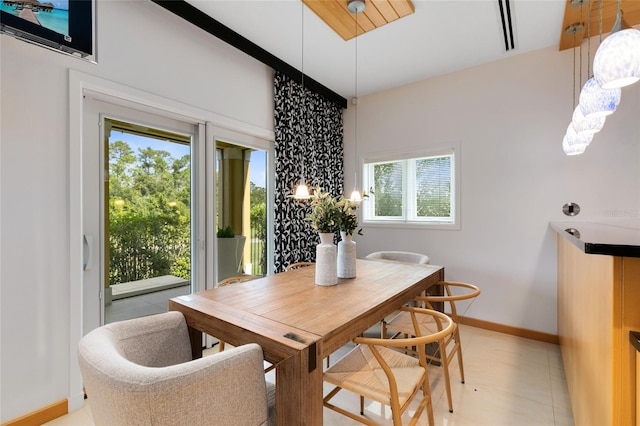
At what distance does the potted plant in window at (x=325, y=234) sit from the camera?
196 cm

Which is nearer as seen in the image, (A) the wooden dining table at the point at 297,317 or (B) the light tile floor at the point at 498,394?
(A) the wooden dining table at the point at 297,317

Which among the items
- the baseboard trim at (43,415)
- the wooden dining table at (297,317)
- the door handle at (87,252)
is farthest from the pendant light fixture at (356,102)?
the baseboard trim at (43,415)

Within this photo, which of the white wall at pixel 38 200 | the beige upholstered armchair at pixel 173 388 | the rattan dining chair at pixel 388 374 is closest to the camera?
the beige upholstered armchair at pixel 173 388

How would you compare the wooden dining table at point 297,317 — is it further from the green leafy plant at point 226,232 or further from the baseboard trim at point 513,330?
the baseboard trim at point 513,330

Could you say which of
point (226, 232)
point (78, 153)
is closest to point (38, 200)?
point (78, 153)

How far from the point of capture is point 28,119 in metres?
1.76

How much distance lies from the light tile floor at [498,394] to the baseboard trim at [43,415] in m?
0.04

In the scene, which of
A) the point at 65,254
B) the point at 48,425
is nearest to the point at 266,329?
the point at 65,254

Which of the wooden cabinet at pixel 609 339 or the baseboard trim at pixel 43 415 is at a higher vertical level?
the wooden cabinet at pixel 609 339

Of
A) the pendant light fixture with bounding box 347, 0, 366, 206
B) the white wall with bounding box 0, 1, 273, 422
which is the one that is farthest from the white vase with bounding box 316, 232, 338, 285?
the white wall with bounding box 0, 1, 273, 422

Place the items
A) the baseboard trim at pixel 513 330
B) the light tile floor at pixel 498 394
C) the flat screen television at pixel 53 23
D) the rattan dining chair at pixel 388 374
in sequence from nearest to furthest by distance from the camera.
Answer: the rattan dining chair at pixel 388 374
the flat screen television at pixel 53 23
the light tile floor at pixel 498 394
the baseboard trim at pixel 513 330

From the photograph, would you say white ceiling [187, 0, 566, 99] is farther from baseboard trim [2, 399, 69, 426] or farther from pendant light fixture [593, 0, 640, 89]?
baseboard trim [2, 399, 69, 426]

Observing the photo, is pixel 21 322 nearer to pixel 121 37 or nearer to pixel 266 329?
pixel 266 329

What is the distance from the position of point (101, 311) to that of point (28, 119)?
136 centimetres
